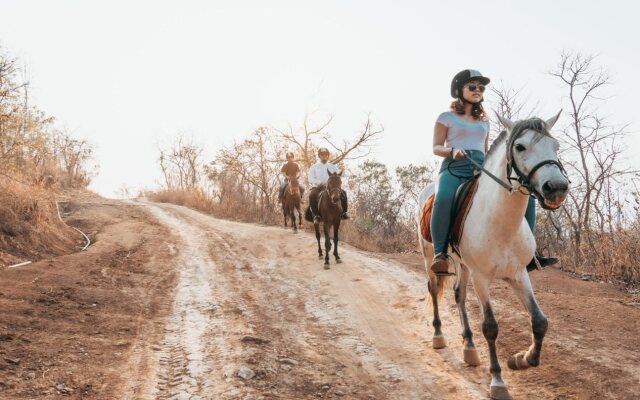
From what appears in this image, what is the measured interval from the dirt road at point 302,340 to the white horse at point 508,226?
589mm

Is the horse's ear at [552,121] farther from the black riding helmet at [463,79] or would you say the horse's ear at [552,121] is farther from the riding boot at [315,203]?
the riding boot at [315,203]

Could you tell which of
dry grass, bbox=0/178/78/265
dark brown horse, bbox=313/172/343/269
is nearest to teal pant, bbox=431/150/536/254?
dark brown horse, bbox=313/172/343/269

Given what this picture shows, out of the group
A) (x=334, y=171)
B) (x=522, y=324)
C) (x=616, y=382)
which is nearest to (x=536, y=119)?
(x=616, y=382)

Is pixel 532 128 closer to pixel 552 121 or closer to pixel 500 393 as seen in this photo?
pixel 552 121

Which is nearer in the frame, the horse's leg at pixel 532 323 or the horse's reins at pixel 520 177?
the horse's reins at pixel 520 177

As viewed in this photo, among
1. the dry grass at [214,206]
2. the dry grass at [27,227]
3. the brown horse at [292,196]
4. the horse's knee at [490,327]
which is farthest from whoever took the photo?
the dry grass at [214,206]

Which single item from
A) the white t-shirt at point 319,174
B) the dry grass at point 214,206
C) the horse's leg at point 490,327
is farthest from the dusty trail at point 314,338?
the dry grass at point 214,206

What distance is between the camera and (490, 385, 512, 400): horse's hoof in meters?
3.86

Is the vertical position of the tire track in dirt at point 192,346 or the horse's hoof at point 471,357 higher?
the horse's hoof at point 471,357

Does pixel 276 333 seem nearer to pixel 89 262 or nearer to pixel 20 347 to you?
pixel 20 347

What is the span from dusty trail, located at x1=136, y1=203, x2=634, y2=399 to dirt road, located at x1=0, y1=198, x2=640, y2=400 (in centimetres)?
2

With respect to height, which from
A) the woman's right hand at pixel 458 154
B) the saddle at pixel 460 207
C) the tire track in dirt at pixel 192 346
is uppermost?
the woman's right hand at pixel 458 154

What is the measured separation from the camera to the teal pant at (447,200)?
4.62m

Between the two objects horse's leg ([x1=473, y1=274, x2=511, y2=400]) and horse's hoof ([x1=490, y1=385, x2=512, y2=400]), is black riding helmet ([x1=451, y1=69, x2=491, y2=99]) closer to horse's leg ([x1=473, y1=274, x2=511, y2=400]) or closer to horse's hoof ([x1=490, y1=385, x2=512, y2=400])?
horse's leg ([x1=473, y1=274, x2=511, y2=400])
